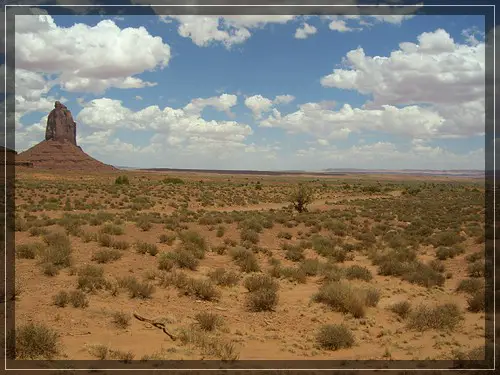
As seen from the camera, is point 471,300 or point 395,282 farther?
→ point 395,282

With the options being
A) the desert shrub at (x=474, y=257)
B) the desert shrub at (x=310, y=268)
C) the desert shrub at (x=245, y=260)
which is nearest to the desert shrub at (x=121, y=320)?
the desert shrub at (x=245, y=260)

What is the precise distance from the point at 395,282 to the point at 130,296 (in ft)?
29.7

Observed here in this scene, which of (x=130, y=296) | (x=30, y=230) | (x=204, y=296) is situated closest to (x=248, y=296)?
(x=204, y=296)

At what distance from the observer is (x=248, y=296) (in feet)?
38.0

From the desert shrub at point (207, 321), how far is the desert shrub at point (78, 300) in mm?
2996

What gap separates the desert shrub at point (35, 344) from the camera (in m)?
7.31

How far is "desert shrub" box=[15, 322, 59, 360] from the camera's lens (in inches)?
288

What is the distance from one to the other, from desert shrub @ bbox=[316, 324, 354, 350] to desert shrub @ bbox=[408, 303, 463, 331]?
1.91 m

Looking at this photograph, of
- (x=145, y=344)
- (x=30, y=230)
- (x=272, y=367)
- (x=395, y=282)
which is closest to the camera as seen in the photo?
(x=272, y=367)

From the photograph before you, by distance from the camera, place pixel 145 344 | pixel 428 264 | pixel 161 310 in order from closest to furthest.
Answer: pixel 145 344
pixel 161 310
pixel 428 264

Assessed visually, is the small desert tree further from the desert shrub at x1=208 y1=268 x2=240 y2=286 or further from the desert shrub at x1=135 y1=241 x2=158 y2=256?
the desert shrub at x1=208 y1=268 x2=240 y2=286

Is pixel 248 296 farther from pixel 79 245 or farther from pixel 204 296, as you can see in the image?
pixel 79 245

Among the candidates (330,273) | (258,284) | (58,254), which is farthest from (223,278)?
(58,254)

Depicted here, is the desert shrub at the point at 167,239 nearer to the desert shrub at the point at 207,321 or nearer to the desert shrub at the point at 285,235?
the desert shrub at the point at 285,235
